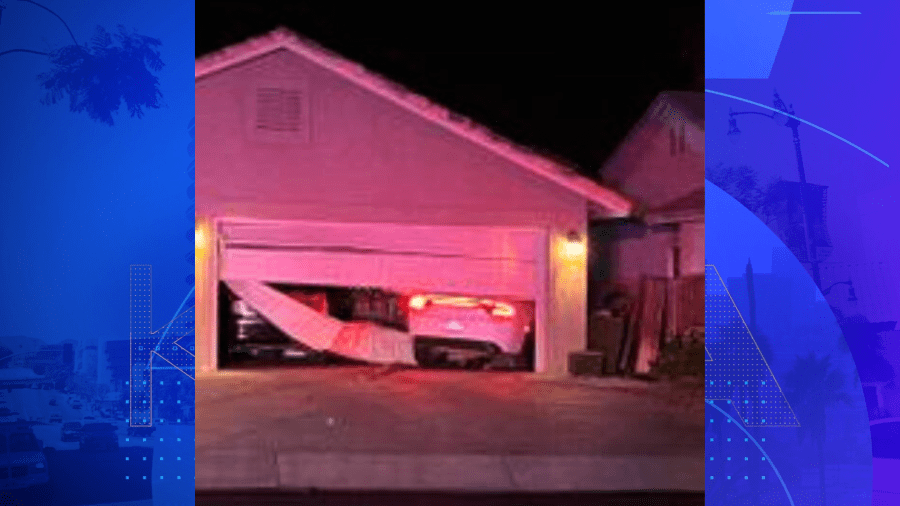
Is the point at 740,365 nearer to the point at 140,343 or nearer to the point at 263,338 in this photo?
the point at 263,338

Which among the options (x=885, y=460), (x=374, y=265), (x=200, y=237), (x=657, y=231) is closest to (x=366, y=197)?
(x=374, y=265)

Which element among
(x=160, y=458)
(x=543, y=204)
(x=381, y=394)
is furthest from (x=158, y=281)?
(x=543, y=204)

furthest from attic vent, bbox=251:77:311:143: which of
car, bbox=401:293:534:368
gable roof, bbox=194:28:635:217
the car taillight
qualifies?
the car taillight

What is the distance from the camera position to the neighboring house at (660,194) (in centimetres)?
548

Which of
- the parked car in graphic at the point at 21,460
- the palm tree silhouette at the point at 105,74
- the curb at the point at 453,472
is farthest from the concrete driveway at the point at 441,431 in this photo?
the palm tree silhouette at the point at 105,74

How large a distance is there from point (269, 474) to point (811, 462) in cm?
291

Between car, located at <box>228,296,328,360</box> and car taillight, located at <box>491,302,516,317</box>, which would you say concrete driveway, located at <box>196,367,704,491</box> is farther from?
car taillight, located at <box>491,302,516,317</box>

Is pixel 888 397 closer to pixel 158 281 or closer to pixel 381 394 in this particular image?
pixel 381 394

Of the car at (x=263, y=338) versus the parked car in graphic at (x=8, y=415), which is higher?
the car at (x=263, y=338)

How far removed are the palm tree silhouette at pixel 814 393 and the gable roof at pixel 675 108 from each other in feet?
4.60

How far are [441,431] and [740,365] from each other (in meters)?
1.64

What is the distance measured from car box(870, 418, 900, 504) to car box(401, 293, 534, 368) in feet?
6.34

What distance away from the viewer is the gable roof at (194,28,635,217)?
5328mm

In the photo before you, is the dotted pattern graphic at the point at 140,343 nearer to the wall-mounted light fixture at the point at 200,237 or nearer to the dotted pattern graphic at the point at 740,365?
the wall-mounted light fixture at the point at 200,237
